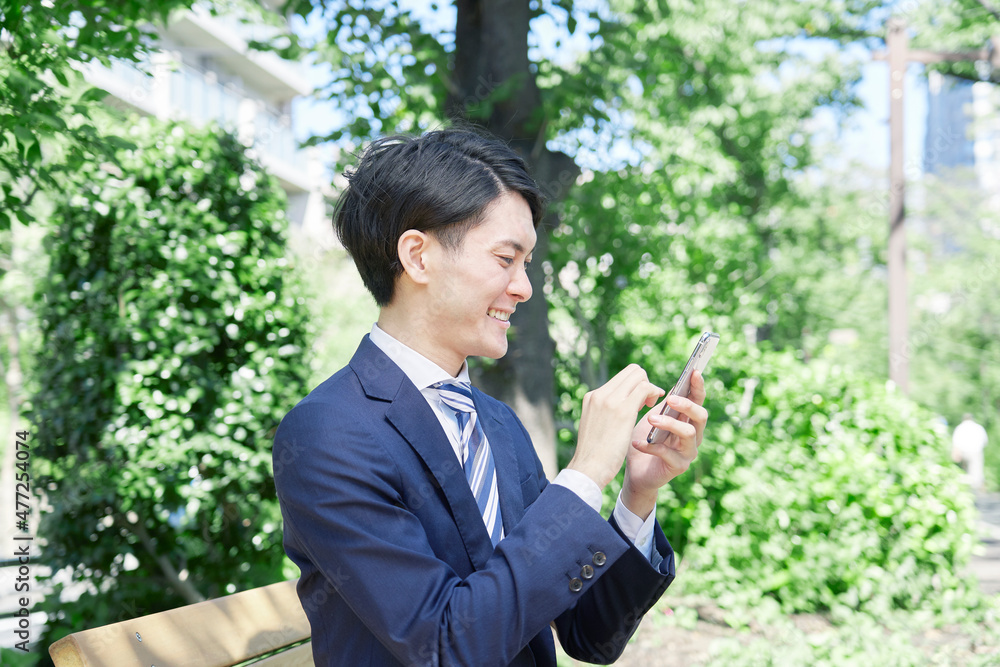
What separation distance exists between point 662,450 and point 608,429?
232mm

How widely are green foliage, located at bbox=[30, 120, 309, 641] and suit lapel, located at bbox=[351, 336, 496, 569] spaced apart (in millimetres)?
2780

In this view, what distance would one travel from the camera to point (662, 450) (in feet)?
5.03

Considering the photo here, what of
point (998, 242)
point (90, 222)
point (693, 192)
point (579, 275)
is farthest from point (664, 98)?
point (998, 242)

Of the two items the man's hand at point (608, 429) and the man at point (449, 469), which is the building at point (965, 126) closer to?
the man at point (449, 469)

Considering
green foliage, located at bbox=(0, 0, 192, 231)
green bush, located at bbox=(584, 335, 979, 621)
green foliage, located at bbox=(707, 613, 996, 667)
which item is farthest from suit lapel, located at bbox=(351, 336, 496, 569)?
green bush, located at bbox=(584, 335, 979, 621)

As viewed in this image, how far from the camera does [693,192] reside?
801cm

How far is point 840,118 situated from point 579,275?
998 centimetres

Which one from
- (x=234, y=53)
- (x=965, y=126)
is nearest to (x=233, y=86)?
(x=234, y=53)

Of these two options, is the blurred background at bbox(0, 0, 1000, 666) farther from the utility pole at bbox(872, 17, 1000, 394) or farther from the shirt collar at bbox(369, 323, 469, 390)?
the shirt collar at bbox(369, 323, 469, 390)

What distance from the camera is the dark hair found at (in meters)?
1.50

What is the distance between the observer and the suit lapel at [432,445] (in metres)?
1.41

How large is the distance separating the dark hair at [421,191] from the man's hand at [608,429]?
1.30 ft

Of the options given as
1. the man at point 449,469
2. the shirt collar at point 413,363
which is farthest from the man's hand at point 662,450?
the shirt collar at point 413,363

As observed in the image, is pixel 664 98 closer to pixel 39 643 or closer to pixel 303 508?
pixel 39 643
